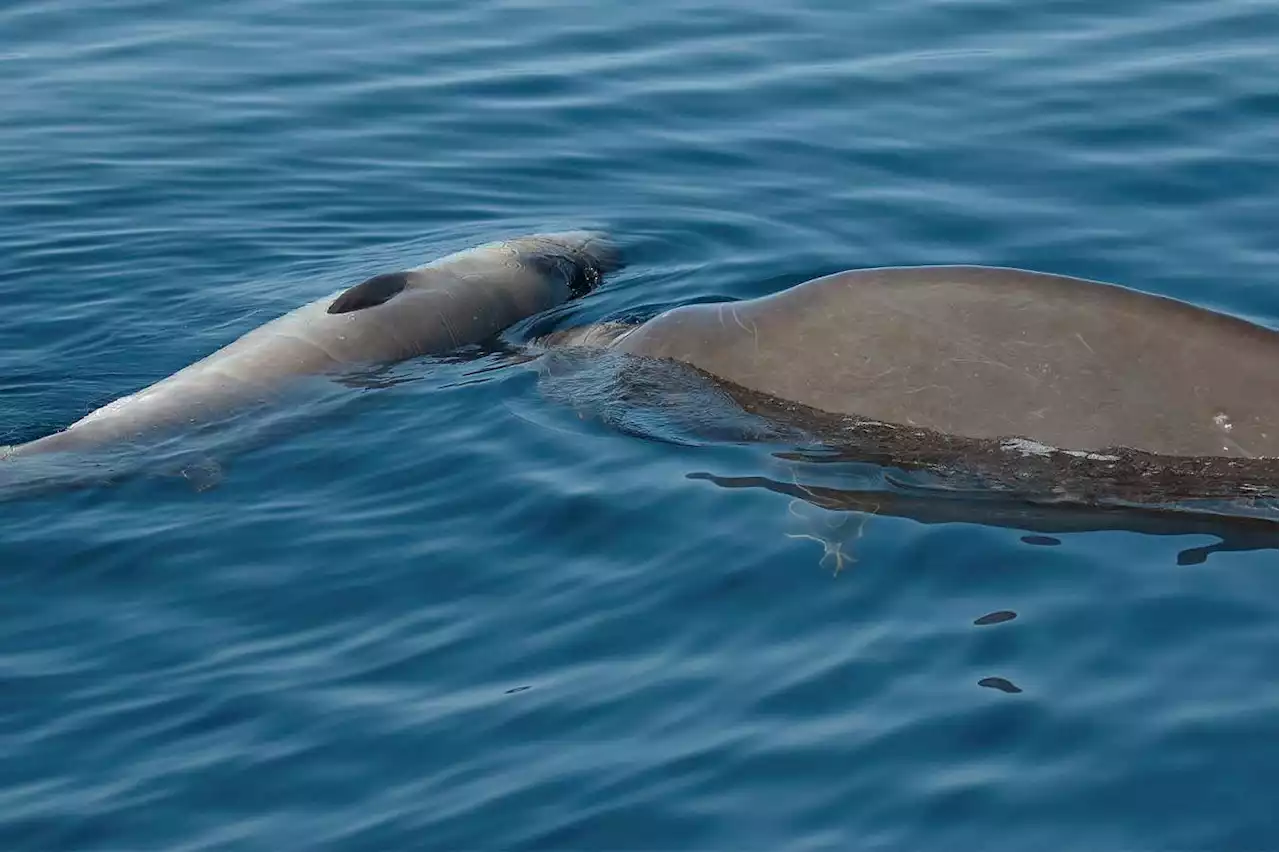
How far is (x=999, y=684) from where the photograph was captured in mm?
7938

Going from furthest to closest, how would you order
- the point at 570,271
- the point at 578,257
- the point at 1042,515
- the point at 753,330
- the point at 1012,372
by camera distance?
the point at 578,257 → the point at 570,271 → the point at 753,330 → the point at 1012,372 → the point at 1042,515

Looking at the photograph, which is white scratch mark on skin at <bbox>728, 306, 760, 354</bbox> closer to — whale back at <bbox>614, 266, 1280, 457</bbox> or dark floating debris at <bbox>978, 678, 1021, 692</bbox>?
whale back at <bbox>614, 266, 1280, 457</bbox>

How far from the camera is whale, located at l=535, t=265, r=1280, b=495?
30.7ft

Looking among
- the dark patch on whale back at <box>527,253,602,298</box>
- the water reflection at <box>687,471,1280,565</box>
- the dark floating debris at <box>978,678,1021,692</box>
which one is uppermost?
the dark patch on whale back at <box>527,253,602,298</box>

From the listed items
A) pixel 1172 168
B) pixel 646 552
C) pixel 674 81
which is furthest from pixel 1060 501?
pixel 674 81

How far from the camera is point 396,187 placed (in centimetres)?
1658

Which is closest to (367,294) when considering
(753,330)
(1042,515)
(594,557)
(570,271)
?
(570,271)

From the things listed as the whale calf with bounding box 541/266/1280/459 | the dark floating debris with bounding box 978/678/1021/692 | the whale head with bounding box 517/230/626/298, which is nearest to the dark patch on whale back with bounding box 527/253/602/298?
the whale head with bounding box 517/230/626/298

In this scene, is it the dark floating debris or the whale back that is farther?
the whale back

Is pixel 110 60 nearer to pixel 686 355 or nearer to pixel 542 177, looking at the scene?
pixel 542 177

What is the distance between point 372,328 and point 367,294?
0.27 meters

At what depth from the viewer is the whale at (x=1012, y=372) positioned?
9.34 metres

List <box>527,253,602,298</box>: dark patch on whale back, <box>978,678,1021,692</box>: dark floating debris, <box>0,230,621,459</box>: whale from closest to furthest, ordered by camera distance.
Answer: <box>978,678,1021,692</box>: dark floating debris → <box>0,230,621,459</box>: whale → <box>527,253,602,298</box>: dark patch on whale back

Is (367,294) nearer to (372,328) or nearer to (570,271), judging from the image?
(372,328)
